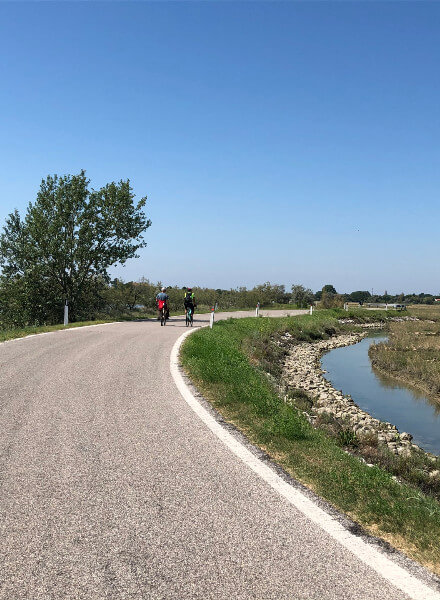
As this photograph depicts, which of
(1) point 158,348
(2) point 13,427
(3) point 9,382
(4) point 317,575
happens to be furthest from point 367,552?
(1) point 158,348

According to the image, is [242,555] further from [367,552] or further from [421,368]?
[421,368]

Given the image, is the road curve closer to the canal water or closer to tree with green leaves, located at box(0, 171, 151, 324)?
the canal water

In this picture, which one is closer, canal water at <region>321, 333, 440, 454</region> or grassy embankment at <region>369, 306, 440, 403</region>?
canal water at <region>321, 333, 440, 454</region>

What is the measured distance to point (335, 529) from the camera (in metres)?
3.54

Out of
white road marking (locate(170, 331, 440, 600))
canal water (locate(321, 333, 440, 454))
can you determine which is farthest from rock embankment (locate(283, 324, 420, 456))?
white road marking (locate(170, 331, 440, 600))

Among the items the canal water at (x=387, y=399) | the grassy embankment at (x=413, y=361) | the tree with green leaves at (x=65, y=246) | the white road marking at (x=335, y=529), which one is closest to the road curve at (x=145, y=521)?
the white road marking at (x=335, y=529)

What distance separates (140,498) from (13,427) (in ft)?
8.34

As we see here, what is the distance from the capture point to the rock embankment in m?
8.94

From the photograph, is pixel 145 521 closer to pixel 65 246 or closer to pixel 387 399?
pixel 387 399

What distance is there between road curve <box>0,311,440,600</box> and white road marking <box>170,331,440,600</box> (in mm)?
68

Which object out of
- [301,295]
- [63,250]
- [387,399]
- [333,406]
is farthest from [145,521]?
[301,295]

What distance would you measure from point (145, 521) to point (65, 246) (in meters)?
27.7

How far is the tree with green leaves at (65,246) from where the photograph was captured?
29.2 m

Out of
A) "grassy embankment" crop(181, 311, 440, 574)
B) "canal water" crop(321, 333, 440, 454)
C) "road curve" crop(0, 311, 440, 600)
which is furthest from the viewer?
"canal water" crop(321, 333, 440, 454)
